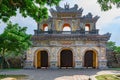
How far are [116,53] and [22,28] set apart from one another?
14121 millimetres

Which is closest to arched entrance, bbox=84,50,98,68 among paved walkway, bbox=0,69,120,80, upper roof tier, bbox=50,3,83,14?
upper roof tier, bbox=50,3,83,14

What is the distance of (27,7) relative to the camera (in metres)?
11.5

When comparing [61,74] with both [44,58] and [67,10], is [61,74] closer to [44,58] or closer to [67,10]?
[44,58]

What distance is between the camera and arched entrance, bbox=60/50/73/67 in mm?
32906

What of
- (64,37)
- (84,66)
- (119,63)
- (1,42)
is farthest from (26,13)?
(119,63)

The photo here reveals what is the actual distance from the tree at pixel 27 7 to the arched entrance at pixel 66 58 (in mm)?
21201

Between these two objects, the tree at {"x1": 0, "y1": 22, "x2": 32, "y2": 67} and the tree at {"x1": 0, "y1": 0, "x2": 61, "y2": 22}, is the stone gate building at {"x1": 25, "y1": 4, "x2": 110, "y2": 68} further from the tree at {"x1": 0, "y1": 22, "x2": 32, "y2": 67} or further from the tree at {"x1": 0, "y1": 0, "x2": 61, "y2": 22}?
the tree at {"x1": 0, "y1": 0, "x2": 61, "y2": 22}

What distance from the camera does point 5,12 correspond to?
1196 cm

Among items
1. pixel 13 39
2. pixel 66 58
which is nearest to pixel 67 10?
pixel 66 58

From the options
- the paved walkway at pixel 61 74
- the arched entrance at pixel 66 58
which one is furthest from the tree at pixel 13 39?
the arched entrance at pixel 66 58

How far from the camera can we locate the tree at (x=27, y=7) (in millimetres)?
11359

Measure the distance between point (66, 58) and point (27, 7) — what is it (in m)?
21.8

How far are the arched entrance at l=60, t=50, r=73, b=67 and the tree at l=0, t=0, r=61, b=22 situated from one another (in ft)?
69.6

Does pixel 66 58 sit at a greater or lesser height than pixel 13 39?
lesser
